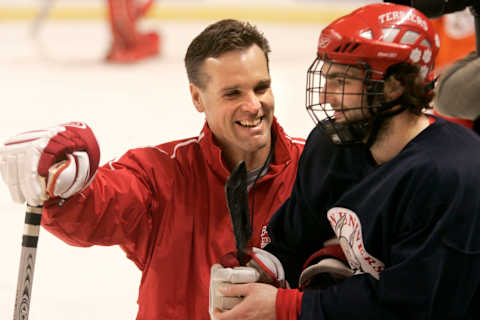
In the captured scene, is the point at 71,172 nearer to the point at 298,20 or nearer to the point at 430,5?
the point at 430,5

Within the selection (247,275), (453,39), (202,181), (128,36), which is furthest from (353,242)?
(128,36)

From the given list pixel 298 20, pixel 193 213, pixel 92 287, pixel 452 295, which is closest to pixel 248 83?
pixel 193 213

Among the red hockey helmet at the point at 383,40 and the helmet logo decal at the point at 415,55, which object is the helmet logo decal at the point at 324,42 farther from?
the helmet logo decal at the point at 415,55

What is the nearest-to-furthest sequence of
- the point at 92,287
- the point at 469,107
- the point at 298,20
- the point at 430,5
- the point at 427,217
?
1. the point at 427,217
2. the point at 430,5
3. the point at 469,107
4. the point at 92,287
5. the point at 298,20

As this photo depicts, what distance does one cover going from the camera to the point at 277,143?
2049mm

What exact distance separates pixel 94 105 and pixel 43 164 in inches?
163

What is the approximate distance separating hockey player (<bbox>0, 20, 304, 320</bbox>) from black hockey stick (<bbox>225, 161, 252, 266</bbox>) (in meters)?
0.26

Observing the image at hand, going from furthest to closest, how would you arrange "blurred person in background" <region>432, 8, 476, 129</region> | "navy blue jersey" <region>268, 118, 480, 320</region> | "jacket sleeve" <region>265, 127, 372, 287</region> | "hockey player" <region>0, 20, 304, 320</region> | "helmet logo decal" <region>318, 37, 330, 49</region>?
1. "blurred person in background" <region>432, 8, 476, 129</region>
2. "hockey player" <region>0, 20, 304, 320</region>
3. "jacket sleeve" <region>265, 127, 372, 287</region>
4. "helmet logo decal" <region>318, 37, 330, 49</region>
5. "navy blue jersey" <region>268, 118, 480, 320</region>

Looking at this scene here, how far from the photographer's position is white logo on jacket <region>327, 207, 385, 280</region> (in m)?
1.52

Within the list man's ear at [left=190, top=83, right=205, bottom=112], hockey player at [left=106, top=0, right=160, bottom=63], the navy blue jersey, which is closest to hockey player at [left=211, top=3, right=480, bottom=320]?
the navy blue jersey

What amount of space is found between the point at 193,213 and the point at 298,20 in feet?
27.2

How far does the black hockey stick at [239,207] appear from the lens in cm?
156

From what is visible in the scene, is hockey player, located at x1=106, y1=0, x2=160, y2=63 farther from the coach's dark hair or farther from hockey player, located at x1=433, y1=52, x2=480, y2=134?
hockey player, located at x1=433, y1=52, x2=480, y2=134

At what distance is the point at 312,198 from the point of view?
169 centimetres
